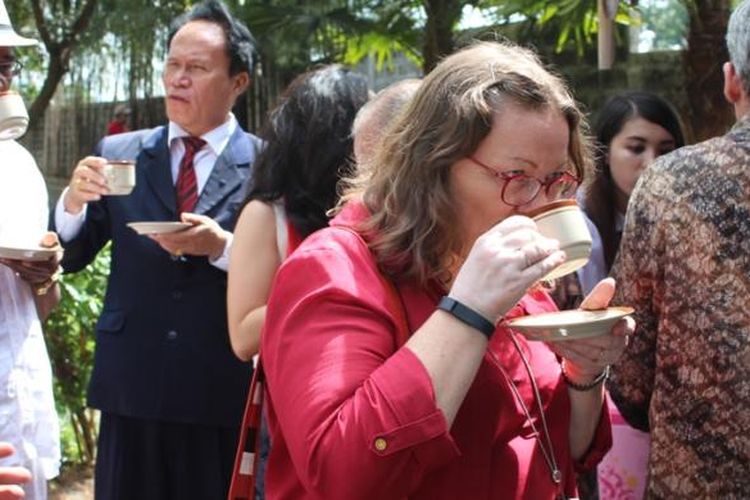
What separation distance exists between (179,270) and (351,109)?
77cm

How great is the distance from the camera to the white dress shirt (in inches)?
148

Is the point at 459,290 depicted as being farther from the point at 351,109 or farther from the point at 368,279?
the point at 351,109

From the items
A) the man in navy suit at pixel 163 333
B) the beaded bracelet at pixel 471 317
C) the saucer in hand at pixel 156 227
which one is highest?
the beaded bracelet at pixel 471 317

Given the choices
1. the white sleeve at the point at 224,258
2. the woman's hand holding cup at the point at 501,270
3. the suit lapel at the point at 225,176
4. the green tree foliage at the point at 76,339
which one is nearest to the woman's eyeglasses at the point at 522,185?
the woman's hand holding cup at the point at 501,270

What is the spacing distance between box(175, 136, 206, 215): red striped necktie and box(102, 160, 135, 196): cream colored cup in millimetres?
271

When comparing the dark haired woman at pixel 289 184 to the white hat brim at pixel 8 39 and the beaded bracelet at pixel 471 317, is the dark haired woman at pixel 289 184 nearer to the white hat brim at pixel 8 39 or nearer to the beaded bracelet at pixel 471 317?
the white hat brim at pixel 8 39

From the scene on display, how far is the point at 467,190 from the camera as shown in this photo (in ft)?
6.03

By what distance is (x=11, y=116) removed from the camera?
2793 mm

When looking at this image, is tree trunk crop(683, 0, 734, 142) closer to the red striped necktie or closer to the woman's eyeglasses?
the red striped necktie

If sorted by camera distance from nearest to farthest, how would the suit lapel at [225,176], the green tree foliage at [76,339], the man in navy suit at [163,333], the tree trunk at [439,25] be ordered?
the man in navy suit at [163,333]
the suit lapel at [225,176]
the green tree foliage at [76,339]
the tree trunk at [439,25]

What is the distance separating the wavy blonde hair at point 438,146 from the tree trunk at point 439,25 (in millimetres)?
8353

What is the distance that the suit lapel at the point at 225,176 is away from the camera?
3.72m

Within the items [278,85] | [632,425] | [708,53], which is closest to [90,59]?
[278,85]

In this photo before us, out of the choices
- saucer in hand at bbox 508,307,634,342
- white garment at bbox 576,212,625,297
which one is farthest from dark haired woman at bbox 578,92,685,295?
saucer in hand at bbox 508,307,634,342
